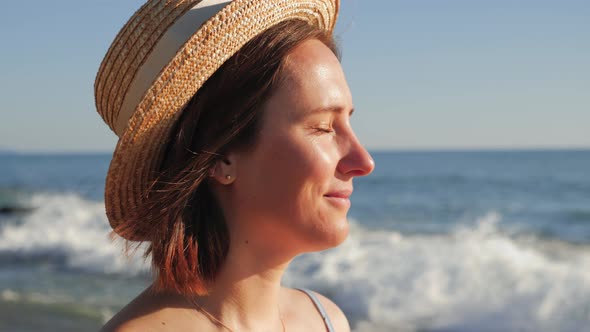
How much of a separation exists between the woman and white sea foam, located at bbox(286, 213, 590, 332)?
6.01 m

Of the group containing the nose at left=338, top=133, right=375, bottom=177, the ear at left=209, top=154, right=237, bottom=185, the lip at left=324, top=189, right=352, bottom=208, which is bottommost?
the lip at left=324, top=189, right=352, bottom=208

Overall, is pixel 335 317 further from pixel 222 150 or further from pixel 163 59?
pixel 163 59

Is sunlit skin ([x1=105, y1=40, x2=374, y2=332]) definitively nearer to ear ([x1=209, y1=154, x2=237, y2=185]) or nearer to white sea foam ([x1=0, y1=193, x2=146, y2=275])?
ear ([x1=209, y1=154, x2=237, y2=185])

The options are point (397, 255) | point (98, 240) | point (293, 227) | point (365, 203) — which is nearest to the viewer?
point (293, 227)

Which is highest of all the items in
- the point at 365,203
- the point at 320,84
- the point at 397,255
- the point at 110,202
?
the point at 365,203

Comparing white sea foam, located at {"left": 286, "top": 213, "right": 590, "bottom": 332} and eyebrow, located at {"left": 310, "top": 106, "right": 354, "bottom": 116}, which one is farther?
white sea foam, located at {"left": 286, "top": 213, "right": 590, "bottom": 332}

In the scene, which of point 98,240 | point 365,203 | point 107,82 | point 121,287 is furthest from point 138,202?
point 365,203

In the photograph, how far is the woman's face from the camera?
2.05 m

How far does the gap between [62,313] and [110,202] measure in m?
6.30

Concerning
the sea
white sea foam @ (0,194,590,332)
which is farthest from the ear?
white sea foam @ (0,194,590,332)

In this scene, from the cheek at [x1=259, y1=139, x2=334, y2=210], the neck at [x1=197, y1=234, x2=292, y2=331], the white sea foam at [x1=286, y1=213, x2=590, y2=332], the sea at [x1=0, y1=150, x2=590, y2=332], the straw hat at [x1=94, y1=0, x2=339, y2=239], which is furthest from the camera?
the white sea foam at [x1=286, y1=213, x2=590, y2=332]

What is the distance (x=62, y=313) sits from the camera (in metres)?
7.93

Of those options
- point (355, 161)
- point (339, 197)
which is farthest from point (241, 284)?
point (355, 161)

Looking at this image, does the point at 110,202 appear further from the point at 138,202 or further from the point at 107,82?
the point at 107,82
